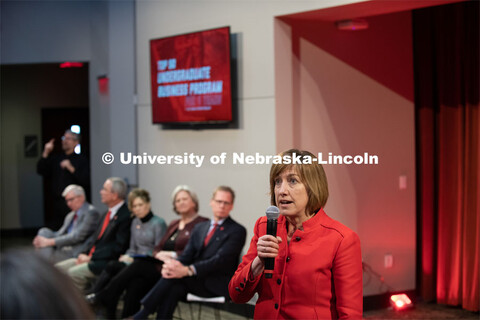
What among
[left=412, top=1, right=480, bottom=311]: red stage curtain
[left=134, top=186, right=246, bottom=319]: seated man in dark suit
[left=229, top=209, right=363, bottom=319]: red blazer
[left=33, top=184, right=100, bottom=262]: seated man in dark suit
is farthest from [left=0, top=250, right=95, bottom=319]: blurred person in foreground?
[left=33, top=184, right=100, bottom=262]: seated man in dark suit

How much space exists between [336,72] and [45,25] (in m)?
3.92

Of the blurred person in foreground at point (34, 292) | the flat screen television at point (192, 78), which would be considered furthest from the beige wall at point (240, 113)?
the blurred person in foreground at point (34, 292)

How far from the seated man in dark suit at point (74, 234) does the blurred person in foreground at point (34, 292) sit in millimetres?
5125

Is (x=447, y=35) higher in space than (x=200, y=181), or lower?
higher

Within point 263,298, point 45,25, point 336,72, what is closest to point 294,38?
point 336,72

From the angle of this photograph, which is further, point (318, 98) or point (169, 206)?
point (169, 206)

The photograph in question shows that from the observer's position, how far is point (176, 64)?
5.78m

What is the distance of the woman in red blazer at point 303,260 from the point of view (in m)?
2.26

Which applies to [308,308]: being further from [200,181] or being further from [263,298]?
[200,181]

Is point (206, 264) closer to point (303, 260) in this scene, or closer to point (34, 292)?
point (303, 260)

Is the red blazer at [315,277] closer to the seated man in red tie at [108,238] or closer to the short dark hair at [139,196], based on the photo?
the short dark hair at [139,196]

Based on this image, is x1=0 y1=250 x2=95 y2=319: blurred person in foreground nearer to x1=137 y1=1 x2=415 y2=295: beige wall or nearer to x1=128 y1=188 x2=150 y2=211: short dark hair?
x1=137 y1=1 x2=415 y2=295: beige wall

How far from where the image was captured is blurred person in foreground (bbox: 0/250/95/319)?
81 centimetres

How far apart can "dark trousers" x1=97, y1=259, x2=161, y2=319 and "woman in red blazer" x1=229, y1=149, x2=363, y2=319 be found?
271cm
